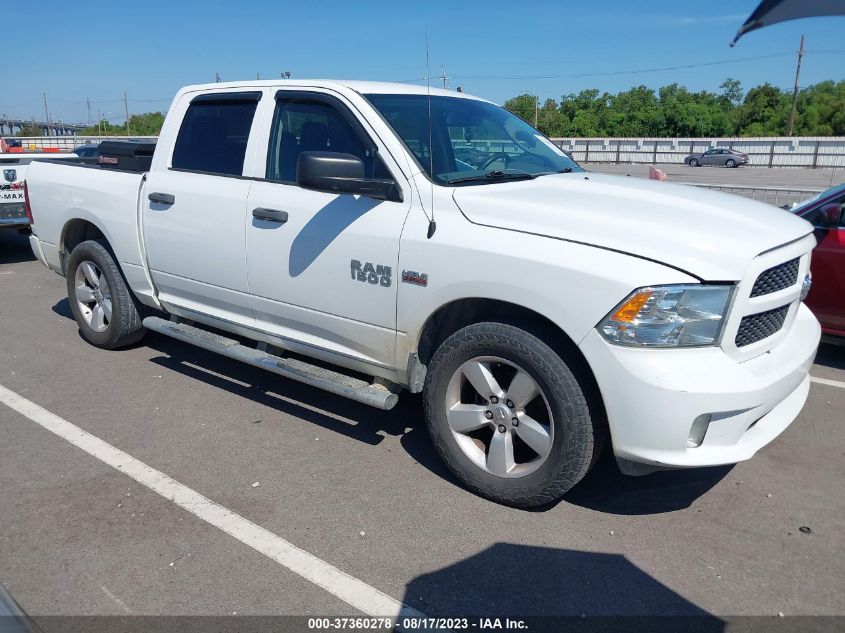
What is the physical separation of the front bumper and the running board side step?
1243 mm

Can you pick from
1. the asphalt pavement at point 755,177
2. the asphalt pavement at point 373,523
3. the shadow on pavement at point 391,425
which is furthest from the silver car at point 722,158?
the shadow on pavement at point 391,425

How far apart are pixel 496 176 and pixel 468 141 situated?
1.46 ft

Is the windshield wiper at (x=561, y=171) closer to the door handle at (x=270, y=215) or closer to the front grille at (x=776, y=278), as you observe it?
the front grille at (x=776, y=278)

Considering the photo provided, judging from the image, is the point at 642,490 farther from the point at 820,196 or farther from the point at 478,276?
the point at 820,196

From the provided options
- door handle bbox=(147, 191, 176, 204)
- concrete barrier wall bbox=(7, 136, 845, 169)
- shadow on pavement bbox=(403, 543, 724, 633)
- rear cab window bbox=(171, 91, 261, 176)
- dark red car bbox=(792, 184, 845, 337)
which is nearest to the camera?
shadow on pavement bbox=(403, 543, 724, 633)

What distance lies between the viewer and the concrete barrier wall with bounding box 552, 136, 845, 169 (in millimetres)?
41375

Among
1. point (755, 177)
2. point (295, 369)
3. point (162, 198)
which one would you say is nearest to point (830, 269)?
point (295, 369)

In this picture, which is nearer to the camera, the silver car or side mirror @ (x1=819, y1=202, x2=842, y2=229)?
side mirror @ (x1=819, y1=202, x2=842, y2=229)

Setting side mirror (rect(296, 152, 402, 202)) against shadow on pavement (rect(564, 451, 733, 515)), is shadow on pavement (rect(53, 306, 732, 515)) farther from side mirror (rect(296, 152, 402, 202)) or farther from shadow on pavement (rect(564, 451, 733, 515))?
side mirror (rect(296, 152, 402, 202))

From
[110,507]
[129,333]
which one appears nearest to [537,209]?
[110,507]

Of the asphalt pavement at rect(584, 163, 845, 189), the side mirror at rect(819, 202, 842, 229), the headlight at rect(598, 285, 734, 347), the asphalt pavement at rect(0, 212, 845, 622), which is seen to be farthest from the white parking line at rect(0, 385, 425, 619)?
the asphalt pavement at rect(584, 163, 845, 189)

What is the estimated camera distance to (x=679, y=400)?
2914mm

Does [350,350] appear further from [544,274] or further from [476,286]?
[544,274]

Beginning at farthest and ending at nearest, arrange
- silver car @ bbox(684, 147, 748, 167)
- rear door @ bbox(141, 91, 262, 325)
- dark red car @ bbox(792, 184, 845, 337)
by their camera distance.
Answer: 1. silver car @ bbox(684, 147, 748, 167)
2. dark red car @ bbox(792, 184, 845, 337)
3. rear door @ bbox(141, 91, 262, 325)
